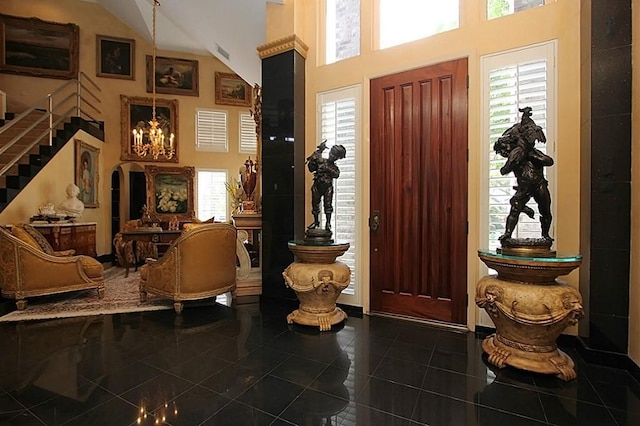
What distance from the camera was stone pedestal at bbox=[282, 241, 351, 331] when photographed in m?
2.94

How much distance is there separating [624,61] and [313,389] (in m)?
3.14

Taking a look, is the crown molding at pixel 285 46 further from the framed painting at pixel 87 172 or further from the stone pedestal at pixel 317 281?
the framed painting at pixel 87 172

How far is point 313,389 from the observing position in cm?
196

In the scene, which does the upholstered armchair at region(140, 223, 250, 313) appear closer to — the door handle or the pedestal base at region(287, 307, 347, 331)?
the pedestal base at region(287, 307, 347, 331)

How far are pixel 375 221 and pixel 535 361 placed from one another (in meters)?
1.78

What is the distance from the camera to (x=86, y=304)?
3760mm

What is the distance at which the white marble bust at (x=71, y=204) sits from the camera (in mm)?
5469

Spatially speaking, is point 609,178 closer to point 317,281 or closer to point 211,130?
point 317,281

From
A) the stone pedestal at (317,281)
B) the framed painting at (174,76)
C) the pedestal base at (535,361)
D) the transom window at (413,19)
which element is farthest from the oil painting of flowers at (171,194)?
the pedestal base at (535,361)

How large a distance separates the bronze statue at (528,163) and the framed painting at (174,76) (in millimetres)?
8066

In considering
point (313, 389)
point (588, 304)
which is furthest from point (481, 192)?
point (313, 389)

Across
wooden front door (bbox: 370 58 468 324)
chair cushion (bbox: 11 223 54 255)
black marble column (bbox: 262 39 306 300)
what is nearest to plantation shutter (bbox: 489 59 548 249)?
wooden front door (bbox: 370 58 468 324)

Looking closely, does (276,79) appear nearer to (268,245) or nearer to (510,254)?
(268,245)

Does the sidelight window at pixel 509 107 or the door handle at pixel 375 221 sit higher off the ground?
the sidelight window at pixel 509 107
